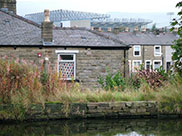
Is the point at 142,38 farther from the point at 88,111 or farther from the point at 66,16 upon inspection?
the point at 88,111

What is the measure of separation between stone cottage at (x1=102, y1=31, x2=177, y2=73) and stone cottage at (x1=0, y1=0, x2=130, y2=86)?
30771 mm

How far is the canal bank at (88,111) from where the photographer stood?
11430mm

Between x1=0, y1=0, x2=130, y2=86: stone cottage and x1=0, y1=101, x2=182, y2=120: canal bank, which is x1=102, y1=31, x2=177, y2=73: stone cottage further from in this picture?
x1=0, y1=101, x2=182, y2=120: canal bank

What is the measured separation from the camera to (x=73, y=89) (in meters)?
13.0

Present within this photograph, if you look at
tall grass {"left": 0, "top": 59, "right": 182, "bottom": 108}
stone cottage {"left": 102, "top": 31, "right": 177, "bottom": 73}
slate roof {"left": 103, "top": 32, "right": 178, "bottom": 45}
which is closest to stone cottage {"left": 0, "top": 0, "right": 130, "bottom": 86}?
tall grass {"left": 0, "top": 59, "right": 182, "bottom": 108}

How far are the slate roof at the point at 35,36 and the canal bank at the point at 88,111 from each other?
416 inches

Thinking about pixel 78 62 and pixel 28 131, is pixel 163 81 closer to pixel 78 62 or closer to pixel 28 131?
pixel 28 131

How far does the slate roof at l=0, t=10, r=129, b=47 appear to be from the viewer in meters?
22.2

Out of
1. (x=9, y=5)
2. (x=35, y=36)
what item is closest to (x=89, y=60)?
(x=35, y=36)

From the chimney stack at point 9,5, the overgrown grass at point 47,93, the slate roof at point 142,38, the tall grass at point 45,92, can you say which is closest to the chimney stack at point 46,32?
the chimney stack at point 9,5

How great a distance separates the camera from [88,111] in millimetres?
11953

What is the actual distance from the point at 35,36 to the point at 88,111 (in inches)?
467

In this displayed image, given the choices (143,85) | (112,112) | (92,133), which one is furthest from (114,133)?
(143,85)

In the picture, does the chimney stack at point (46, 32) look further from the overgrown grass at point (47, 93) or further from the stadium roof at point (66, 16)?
the stadium roof at point (66, 16)
